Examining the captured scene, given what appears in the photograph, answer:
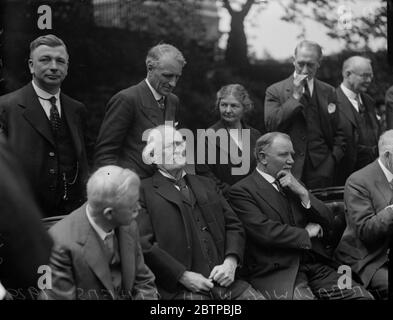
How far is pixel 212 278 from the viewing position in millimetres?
4762

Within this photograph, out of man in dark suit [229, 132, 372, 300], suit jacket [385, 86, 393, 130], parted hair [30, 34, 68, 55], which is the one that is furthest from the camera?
suit jacket [385, 86, 393, 130]

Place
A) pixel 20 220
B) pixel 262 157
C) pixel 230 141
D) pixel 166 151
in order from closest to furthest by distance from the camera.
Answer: pixel 20 220 < pixel 166 151 < pixel 262 157 < pixel 230 141

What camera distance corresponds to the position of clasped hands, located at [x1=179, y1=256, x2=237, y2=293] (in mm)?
4684

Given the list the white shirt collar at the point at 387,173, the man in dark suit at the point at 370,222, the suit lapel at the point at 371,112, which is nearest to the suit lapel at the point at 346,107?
the suit lapel at the point at 371,112

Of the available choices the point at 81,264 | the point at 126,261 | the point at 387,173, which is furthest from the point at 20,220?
the point at 387,173

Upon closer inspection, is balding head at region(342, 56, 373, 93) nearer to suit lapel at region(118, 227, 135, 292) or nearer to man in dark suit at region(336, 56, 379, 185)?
man in dark suit at region(336, 56, 379, 185)

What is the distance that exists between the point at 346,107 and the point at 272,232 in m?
1.23

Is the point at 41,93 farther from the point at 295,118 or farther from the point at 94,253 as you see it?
the point at 295,118

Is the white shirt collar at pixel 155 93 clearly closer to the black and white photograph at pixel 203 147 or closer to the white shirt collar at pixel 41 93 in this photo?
the black and white photograph at pixel 203 147

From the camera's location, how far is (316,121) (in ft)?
18.0

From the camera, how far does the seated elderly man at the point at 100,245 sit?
4.25m

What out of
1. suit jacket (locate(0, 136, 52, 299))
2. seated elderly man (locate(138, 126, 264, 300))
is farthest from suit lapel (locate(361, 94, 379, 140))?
suit jacket (locate(0, 136, 52, 299))

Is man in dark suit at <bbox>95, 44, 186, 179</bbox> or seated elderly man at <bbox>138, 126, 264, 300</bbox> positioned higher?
man in dark suit at <bbox>95, 44, 186, 179</bbox>

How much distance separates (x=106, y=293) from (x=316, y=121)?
2.05 metres
